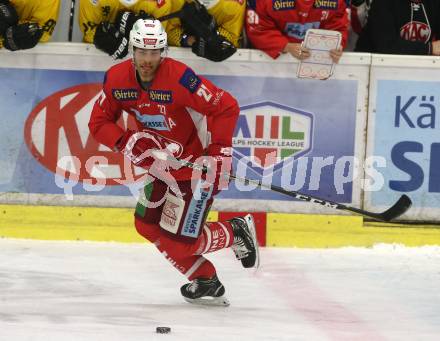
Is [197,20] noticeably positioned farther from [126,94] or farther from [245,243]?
[245,243]

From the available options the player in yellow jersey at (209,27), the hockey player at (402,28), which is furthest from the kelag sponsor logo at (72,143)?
the hockey player at (402,28)

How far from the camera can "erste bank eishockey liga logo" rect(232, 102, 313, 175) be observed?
22.7 feet

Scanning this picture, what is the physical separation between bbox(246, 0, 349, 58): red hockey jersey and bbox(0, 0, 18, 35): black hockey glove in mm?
1507

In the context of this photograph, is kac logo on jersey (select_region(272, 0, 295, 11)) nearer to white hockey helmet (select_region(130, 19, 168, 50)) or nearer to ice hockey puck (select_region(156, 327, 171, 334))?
white hockey helmet (select_region(130, 19, 168, 50))

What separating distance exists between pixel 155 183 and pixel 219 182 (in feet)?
1.16

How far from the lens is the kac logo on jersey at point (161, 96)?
5.36 meters

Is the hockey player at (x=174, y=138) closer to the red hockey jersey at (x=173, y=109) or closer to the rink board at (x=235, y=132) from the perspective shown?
the red hockey jersey at (x=173, y=109)

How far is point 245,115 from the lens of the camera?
6906mm

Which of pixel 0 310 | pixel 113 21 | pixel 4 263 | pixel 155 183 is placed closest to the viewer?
pixel 0 310

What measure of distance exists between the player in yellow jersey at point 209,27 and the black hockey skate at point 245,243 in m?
1.29

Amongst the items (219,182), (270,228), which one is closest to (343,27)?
(270,228)

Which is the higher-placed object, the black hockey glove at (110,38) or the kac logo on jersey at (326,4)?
the kac logo on jersey at (326,4)

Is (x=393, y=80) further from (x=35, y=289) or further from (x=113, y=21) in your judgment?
(x=35, y=289)

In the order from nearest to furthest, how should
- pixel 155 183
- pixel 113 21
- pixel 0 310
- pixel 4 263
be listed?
pixel 0 310
pixel 155 183
pixel 4 263
pixel 113 21
